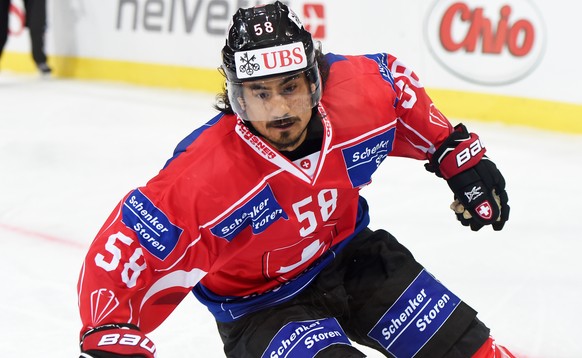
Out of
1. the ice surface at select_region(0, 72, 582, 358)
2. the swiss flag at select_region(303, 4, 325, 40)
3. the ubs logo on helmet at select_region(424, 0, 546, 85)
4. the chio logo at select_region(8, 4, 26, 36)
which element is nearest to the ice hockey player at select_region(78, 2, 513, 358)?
the ice surface at select_region(0, 72, 582, 358)

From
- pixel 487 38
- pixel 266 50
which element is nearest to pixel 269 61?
pixel 266 50

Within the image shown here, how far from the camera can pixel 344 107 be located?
212cm

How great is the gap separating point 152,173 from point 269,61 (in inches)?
114

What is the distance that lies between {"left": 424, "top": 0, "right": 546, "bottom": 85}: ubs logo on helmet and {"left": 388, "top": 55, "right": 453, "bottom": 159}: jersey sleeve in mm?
2777

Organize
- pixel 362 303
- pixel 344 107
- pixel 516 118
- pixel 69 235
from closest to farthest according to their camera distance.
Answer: pixel 344 107, pixel 362 303, pixel 69 235, pixel 516 118

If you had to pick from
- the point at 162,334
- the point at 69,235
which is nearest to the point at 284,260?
the point at 162,334

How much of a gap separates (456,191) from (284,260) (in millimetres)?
503

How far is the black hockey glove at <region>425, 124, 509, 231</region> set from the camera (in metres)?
2.29

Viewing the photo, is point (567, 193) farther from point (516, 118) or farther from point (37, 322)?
point (37, 322)

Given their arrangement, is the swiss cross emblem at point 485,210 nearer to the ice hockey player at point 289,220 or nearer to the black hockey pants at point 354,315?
the ice hockey player at point 289,220

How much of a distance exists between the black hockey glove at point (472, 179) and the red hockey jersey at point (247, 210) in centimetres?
4

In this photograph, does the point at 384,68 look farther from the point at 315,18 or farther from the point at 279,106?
the point at 315,18

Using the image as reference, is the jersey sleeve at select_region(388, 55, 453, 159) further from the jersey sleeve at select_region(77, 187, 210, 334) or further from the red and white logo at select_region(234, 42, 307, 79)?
the jersey sleeve at select_region(77, 187, 210, 334)

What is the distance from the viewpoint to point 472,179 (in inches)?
90.4
